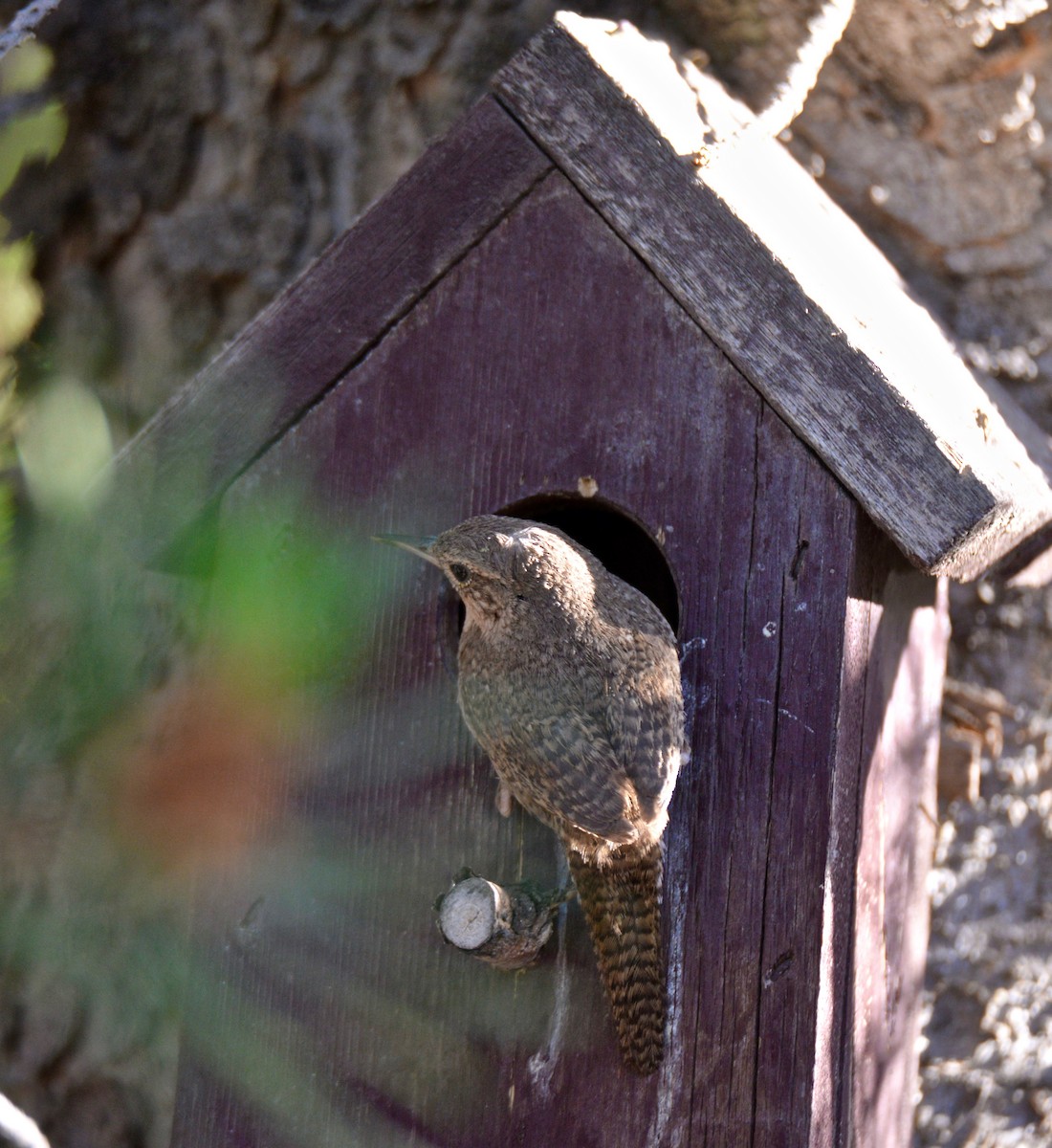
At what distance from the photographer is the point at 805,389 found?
1.97 metres

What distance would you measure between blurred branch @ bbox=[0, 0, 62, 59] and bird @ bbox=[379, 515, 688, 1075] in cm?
85

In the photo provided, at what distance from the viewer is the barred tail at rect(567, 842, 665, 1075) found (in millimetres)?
1951

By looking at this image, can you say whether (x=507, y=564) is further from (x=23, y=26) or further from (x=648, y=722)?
(x=23, y=26)

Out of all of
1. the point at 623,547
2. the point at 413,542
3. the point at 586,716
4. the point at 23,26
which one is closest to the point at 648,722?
the point at 586,716

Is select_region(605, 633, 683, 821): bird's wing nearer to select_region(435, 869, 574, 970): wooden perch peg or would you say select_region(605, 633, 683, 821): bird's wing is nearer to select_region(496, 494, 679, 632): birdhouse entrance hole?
select_region(435, 869, 574, 970): wooden perch peg

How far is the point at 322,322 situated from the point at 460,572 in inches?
18.9

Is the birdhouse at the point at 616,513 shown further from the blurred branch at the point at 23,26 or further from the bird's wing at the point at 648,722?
the blurred branch at the point at 23,26

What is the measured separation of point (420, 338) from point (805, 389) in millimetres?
622

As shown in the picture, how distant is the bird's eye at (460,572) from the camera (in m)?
2.07

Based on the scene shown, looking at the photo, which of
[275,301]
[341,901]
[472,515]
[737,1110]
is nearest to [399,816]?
[341,901]

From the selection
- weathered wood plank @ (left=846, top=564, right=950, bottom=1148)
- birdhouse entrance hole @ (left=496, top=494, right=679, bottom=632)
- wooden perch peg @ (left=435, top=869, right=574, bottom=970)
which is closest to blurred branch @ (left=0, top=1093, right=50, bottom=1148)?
wooden perch peg @ (left=435, top=869, right=574, bottom=970)

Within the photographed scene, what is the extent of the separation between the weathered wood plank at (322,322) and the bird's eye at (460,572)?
403 millimetres

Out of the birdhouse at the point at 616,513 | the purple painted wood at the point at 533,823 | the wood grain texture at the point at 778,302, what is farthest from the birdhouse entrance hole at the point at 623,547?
the wood grain texture at the point at 778,302

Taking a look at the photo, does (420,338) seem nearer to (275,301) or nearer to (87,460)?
(275,301)
